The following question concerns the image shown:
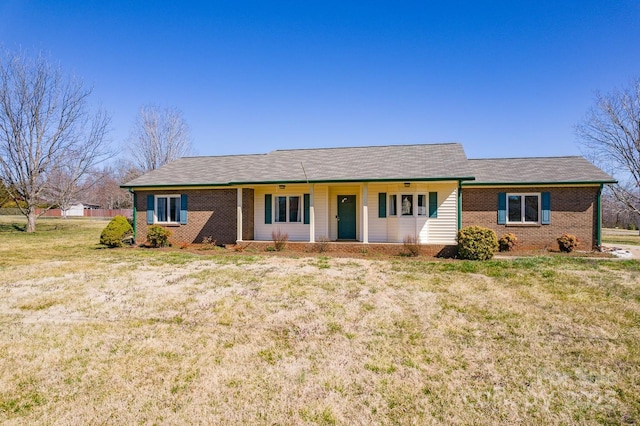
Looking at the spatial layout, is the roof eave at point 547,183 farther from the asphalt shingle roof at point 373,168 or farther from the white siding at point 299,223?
the white siding at point 299,223

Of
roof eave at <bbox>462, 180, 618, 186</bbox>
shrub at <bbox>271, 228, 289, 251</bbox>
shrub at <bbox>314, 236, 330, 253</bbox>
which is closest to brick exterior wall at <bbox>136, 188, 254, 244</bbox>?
shrub at <bbox>271, 228, 289, 251</bbox>

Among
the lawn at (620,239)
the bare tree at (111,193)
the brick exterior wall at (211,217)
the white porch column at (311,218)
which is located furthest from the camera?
the bare tree at (111,193)

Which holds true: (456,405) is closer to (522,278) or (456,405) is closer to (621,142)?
(522,278)

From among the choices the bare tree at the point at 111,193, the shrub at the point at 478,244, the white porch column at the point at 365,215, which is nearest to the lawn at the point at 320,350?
the shrub at the point at 478,244

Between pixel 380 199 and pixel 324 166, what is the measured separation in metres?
3.22

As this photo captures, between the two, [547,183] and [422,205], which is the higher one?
[547,183]

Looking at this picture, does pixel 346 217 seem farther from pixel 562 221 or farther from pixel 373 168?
pixel 562 221

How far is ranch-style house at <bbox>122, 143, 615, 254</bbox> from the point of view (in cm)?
1453

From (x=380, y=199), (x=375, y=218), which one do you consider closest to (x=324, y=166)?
(x=380, y=199)

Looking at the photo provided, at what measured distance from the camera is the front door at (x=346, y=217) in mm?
16391

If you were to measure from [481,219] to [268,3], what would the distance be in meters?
12.3

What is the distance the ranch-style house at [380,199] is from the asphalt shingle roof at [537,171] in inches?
1.6

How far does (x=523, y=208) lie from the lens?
15539 millimetres

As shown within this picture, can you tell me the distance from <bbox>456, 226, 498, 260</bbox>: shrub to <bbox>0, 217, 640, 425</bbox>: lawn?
3.48m
